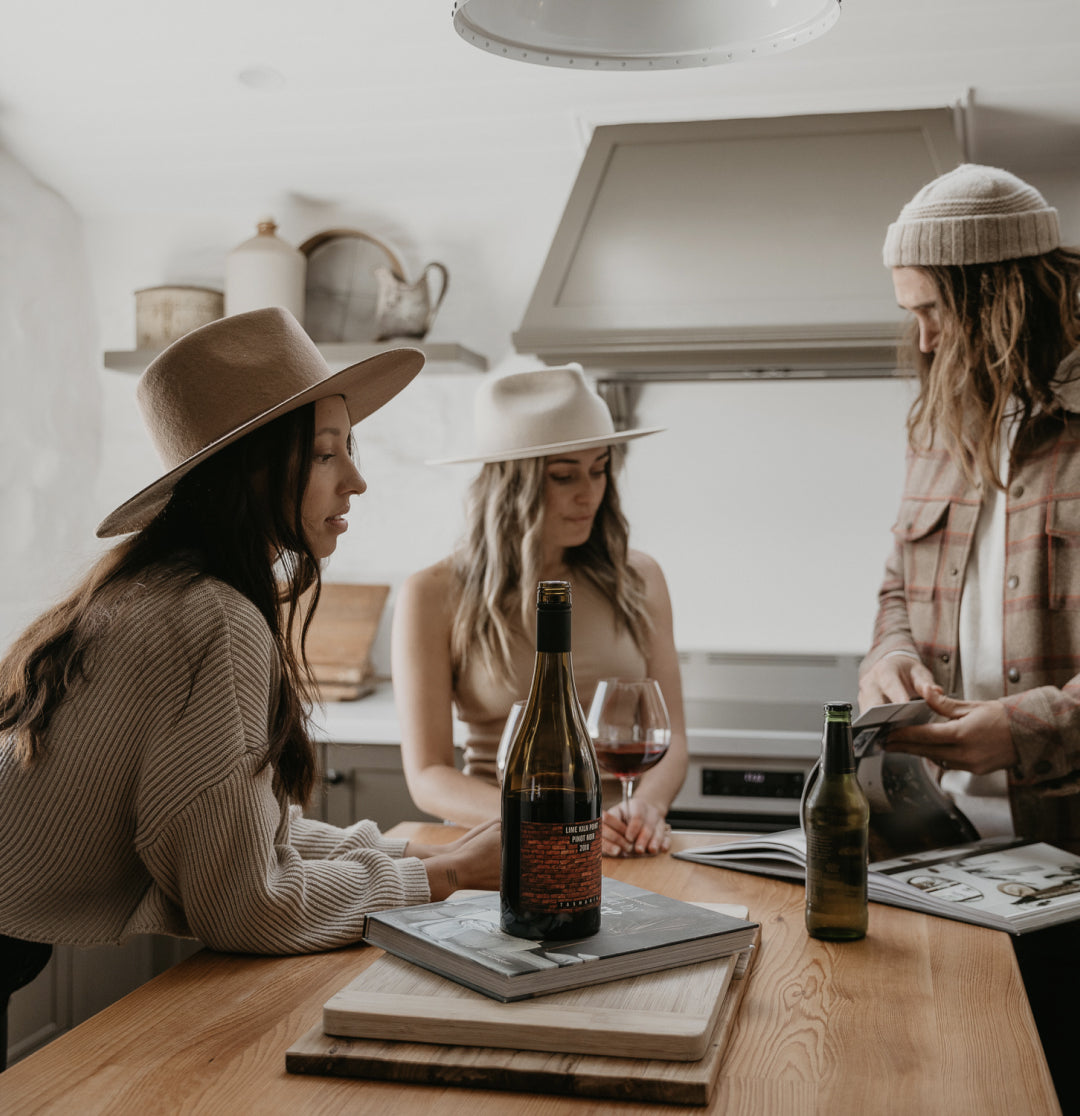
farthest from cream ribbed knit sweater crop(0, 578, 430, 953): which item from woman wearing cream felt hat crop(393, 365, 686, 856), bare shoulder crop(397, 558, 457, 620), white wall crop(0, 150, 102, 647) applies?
white wall crop(0, 150, 102, 647)

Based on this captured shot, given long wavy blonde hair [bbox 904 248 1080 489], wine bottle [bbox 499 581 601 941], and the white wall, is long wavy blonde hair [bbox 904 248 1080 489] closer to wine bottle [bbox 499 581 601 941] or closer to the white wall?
wine bottle [bbox 499 581 601 941]

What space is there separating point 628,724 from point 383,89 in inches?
80.6

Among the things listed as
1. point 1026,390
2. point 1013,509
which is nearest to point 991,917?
point 1013,509

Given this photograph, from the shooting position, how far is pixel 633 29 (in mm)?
1106

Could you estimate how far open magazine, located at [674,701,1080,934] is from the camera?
1104 millimetres

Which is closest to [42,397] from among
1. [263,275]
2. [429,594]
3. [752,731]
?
[263,275]

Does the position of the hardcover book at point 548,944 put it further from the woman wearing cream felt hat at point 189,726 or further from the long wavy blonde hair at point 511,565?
the long wavy blonde hair at point 511,565

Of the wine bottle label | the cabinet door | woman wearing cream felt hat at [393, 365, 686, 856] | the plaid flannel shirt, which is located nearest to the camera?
the wine bottle label

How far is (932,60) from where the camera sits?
2.53 m

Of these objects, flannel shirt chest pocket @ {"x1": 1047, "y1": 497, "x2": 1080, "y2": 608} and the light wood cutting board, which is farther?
flannel shirt chest pocket @ {"x1": 1047, "y1": 497, "x2": 1080, "y2": 608}

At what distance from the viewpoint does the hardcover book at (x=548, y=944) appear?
→ 0.80m

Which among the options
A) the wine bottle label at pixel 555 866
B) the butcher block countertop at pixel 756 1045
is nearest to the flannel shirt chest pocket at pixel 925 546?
the butcher block countertop at pixel 756 1045

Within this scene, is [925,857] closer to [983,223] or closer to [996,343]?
A: [996,343]

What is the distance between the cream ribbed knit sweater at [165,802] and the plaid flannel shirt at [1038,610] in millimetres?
931
